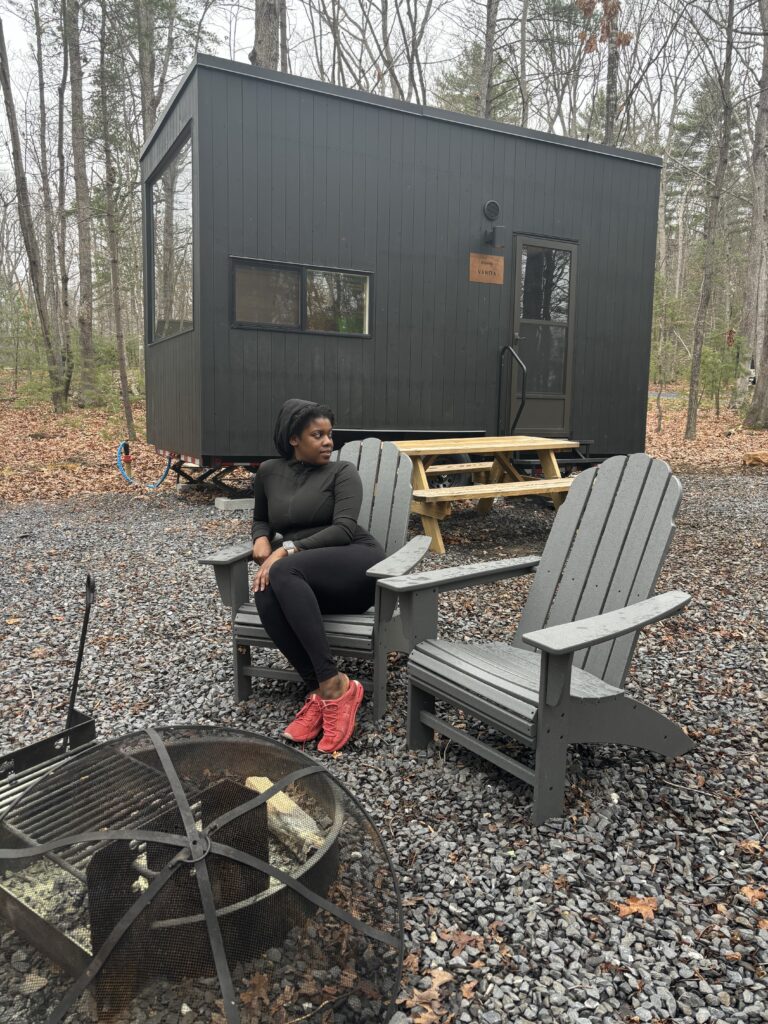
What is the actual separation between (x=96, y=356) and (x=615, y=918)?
13879 mm

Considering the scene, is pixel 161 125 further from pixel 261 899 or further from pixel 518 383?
pixel 261 899

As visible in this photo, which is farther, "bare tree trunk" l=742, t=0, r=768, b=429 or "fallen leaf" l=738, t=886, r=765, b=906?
"bare tree trunk" l=742, t=0, r=768, b=429

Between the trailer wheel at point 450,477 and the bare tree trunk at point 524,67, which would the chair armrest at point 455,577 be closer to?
the trailer wheel at point 450,477

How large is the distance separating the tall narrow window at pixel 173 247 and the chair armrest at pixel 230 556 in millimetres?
4100

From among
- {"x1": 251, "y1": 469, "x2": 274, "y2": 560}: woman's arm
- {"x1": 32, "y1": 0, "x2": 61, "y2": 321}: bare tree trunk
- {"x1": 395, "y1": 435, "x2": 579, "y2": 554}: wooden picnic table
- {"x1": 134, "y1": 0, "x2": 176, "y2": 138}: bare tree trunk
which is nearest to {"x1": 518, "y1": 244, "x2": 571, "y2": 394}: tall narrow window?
{"x1": 395, "y1": 435, "x2": 579, "y2": 554}: wooden picnic table

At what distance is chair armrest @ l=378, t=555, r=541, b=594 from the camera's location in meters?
2.35

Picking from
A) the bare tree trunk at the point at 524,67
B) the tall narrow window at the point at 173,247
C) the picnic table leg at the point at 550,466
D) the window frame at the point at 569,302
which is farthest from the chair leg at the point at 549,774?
the bare tree trunk at the point at 524,67

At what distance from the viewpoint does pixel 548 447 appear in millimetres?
5934

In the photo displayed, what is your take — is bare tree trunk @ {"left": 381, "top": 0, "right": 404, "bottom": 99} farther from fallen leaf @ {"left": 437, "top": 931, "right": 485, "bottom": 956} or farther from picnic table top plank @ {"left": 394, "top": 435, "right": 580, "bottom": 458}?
fallen leaf @ {"left": 437, "top": 931, "right": 485, "bottom": 956}

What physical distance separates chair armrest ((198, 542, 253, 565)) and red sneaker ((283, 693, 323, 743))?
23.1 inches

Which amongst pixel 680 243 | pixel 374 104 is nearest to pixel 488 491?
pixel 374 104

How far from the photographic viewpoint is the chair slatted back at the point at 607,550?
234 centimetres

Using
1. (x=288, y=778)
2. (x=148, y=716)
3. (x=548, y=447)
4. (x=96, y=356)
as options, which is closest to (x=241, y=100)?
(x=548, y=447)

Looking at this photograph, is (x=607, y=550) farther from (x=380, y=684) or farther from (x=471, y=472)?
(x=471, y=472)
